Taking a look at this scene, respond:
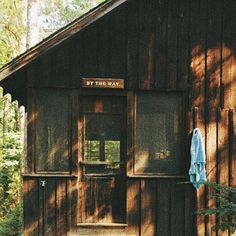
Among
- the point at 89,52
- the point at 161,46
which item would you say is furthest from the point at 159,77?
the point at 89,52

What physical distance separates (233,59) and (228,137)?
1.54m

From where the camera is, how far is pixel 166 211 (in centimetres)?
→ 763

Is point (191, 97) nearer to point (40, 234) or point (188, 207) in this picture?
point (188, 207)

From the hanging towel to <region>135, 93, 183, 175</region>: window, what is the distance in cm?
34

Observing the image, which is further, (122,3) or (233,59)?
(233,59)

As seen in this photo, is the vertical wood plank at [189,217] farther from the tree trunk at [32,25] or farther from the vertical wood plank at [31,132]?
the tree trunk at [32,25]

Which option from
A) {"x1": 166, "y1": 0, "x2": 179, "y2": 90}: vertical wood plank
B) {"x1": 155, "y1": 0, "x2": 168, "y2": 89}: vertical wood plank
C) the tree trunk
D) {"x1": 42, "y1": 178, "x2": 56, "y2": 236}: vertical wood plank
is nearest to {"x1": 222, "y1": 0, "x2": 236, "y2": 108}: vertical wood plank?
{"x1": 166, "y1": 0, "x2": 179, "y2": 90}: vertical wood plank

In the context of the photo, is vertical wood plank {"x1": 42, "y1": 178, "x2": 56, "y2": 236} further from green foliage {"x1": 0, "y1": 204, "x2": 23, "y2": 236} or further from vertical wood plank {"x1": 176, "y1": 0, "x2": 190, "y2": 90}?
vertical wood plank {"x1": 176, "y1": 0, "x2": 190, "y2": 90}

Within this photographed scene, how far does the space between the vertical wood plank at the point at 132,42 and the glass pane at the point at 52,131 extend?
1290 millimetres

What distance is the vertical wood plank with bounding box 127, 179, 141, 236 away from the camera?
7.52 metres

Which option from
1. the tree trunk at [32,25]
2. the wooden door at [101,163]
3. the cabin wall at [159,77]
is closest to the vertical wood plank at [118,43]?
the cabin wall at [159,77]

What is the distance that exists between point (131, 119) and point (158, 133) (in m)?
0.60

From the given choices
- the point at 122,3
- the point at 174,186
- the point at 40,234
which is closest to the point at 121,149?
the point at 174,186

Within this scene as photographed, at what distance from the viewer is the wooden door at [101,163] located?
24.9 ft
